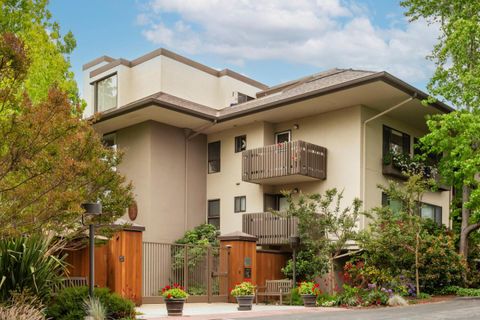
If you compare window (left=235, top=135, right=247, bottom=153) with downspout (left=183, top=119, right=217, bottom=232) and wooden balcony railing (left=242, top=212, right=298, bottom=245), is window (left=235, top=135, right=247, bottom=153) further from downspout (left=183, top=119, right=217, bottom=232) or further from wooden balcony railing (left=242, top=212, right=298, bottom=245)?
wooden balcony railing (left=242, top=212, right=298, bottom=245)

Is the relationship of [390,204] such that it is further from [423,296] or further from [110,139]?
[110,139]

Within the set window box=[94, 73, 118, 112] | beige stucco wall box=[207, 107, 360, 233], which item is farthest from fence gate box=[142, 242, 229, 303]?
window box=[94, 73, 118, 112]

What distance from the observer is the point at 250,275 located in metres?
23.5

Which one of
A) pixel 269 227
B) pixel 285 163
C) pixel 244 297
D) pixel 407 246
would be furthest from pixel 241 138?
pixel 244 297

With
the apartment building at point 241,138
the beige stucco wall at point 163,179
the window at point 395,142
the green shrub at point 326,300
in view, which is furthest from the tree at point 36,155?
the window at point 395,142

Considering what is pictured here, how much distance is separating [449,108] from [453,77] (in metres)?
1.35

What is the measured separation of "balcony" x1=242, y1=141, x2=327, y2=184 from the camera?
82.2 feet

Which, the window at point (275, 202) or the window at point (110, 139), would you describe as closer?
the window at point (275, 202)

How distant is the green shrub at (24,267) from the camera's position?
537 inches

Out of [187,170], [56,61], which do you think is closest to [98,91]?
[187,170]

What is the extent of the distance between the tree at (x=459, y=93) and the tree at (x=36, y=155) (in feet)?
50.7

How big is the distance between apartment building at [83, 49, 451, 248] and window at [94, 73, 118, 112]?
5 cm

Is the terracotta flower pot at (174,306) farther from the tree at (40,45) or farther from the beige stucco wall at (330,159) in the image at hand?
the beige stucco wall at (330,159)

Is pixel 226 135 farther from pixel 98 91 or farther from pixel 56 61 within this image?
pixel 56 61
